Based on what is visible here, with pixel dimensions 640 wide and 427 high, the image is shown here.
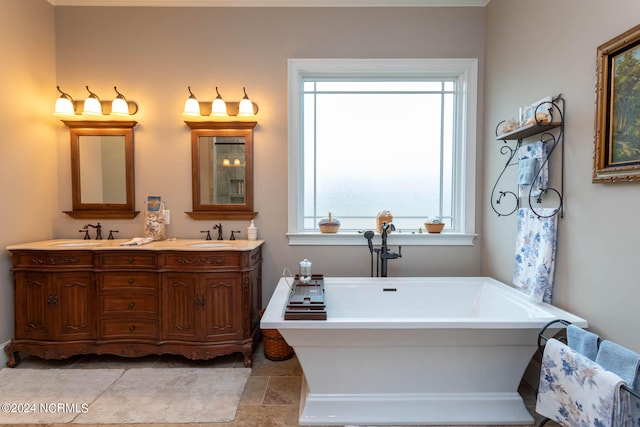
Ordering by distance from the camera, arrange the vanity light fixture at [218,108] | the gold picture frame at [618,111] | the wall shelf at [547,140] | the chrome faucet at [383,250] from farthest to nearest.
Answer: the vanity light fixture at [218,108]
the chrome faucet at [383,250]
the wall shelf at [547,140]
the gold picture frame at [618,111]

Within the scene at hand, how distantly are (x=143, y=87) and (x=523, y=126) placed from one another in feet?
10.1

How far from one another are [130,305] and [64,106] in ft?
6.01

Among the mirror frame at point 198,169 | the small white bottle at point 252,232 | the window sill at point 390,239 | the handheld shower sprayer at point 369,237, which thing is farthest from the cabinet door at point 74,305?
the handheld shower sprayer at point 369,237

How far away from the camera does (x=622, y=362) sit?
1229mm

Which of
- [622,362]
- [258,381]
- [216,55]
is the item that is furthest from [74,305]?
[622,362]

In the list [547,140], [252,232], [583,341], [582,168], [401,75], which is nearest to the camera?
[583,341]

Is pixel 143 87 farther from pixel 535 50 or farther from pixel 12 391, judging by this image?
pixel 535 50

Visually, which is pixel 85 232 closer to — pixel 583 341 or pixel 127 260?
pixel 127 260

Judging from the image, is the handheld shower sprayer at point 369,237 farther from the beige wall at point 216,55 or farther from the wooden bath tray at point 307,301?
the wooden bath tray at point 307,301

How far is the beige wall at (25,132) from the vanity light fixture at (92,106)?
41 cm

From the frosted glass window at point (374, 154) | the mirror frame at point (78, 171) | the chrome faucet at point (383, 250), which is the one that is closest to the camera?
the chrome faucet at point (383, 250)

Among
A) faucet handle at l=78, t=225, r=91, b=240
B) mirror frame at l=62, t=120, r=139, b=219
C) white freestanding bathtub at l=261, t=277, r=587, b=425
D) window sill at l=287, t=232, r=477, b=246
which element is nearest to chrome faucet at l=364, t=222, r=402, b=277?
window sill at l=287, t=232, r=477, b=246

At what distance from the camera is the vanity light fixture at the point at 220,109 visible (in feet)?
8.52

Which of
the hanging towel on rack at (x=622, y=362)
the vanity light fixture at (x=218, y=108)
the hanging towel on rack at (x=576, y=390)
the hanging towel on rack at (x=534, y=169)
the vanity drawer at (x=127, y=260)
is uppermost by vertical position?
the vanity light fixture at (x=218, y=108)
